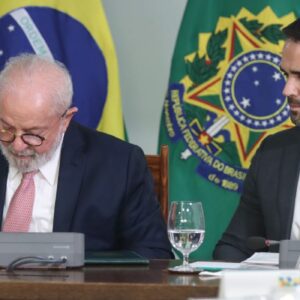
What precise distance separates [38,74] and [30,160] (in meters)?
0.27

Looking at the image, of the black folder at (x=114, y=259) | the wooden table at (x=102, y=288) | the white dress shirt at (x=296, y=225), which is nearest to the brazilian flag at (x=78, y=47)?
the white dress shirt at (x=296, y=225)

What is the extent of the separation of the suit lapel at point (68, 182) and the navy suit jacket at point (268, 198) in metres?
0.51

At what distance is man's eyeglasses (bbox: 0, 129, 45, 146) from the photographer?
8.95ft

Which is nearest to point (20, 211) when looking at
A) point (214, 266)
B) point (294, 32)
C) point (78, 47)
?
point (214, 266)

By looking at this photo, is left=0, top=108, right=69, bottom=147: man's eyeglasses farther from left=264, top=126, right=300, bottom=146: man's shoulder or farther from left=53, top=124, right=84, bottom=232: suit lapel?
left=264, top=126, right=300, bottom=146: man's shoulder

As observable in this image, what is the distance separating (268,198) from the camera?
2881 mm

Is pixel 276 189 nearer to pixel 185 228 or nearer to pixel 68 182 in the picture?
pixel 68 182

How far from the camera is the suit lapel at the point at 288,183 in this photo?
280 cm

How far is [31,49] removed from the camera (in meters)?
3.89

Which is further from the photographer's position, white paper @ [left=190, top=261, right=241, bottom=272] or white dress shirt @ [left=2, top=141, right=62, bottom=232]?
white dress shirt @ [left=2, top=141, right=62, bottom=232]

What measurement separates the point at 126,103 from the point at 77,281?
7.94 feet

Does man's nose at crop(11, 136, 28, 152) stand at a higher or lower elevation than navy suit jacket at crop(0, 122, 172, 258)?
higher

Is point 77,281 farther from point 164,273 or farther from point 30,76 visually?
point 30,76

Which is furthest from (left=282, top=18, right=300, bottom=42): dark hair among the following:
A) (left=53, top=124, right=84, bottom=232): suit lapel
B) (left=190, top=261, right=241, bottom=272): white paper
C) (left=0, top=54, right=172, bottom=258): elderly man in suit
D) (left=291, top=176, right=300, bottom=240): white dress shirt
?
(left=190, top=261, right=241, bottom=272): white paper
